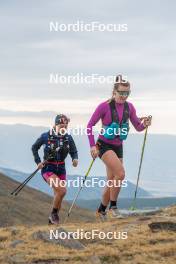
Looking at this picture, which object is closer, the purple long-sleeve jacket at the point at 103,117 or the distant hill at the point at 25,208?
the purple long-sleeve jacket at the point at 103,117

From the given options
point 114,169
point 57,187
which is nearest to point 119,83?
point 114,169

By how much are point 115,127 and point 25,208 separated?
132680mm

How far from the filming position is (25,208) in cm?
14712

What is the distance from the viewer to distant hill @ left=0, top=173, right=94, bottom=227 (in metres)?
127

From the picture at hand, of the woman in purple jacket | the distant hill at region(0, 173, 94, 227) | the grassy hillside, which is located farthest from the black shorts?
the distant hill at region(0, 173, 94, 227)

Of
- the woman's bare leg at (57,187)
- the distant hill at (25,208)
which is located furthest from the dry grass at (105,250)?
the distant hill at (25,208)

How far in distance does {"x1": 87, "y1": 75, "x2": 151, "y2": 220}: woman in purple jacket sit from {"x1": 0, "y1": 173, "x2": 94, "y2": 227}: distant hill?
9411cm

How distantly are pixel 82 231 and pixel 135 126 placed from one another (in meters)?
3.66

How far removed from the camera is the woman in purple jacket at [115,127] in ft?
55.8

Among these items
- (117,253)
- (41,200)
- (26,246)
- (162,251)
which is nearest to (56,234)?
(26,246)

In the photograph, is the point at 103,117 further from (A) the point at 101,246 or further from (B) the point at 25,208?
(B) the point at 25,208

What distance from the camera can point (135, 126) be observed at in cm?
1777

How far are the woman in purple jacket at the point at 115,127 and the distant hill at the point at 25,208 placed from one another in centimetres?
9411

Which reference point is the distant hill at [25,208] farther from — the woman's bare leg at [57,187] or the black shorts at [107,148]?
the black shorts at [107,148]
